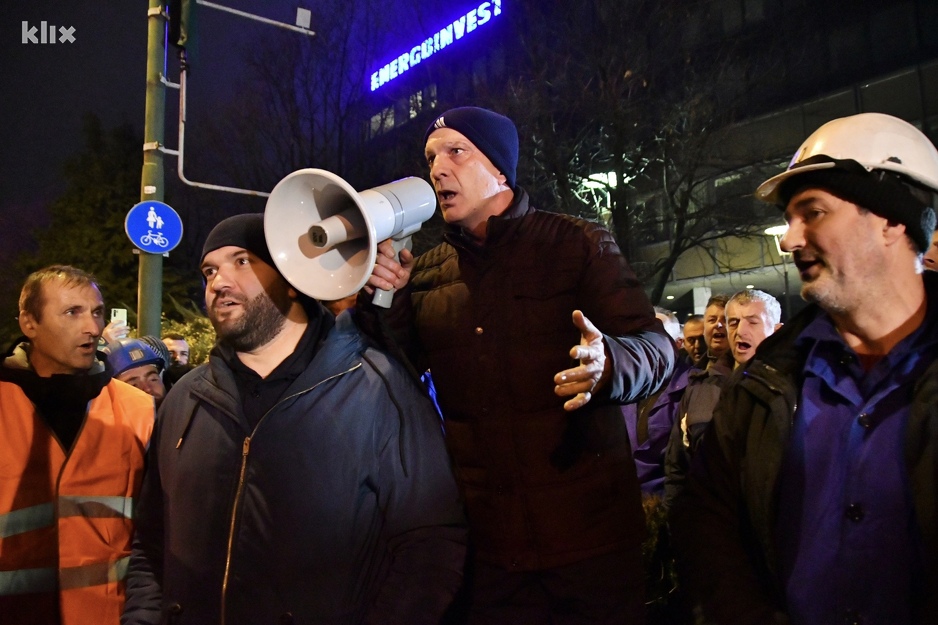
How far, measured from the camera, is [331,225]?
88.8 inches

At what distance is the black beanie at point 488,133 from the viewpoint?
8.30ft

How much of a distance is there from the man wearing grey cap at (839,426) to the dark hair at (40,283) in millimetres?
2811


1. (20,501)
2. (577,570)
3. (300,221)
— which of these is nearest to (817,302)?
(577,570)

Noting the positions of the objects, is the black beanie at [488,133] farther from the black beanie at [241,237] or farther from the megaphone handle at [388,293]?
the black beanie at [241,237]

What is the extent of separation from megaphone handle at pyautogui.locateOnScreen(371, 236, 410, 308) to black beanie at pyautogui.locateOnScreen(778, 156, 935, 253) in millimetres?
1255

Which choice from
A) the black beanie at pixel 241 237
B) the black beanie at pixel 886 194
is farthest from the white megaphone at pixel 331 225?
the black beanie at pixel 886 194

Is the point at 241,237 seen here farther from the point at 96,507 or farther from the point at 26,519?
the point at 26,519

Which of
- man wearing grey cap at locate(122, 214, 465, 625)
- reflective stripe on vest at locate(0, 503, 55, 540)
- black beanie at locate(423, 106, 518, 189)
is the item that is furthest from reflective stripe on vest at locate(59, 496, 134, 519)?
black beanie at locate(423, 106, 518, 189)

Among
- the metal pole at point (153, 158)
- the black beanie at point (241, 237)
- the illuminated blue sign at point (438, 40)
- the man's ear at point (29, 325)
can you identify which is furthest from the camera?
the illuminated blue sign at point (438, 40)

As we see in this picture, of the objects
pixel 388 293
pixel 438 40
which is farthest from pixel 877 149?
pixel 438 40

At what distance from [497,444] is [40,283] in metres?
2.33

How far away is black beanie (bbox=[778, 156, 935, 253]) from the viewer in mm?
1758

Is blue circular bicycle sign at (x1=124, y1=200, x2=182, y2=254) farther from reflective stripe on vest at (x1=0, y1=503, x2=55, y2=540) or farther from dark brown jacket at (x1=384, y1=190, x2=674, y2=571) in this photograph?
dark brown jacket at (x1=384, y1=190, x2=674, y2=571)

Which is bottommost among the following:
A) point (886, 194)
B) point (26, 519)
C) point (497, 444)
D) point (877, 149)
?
point (26, 519)
